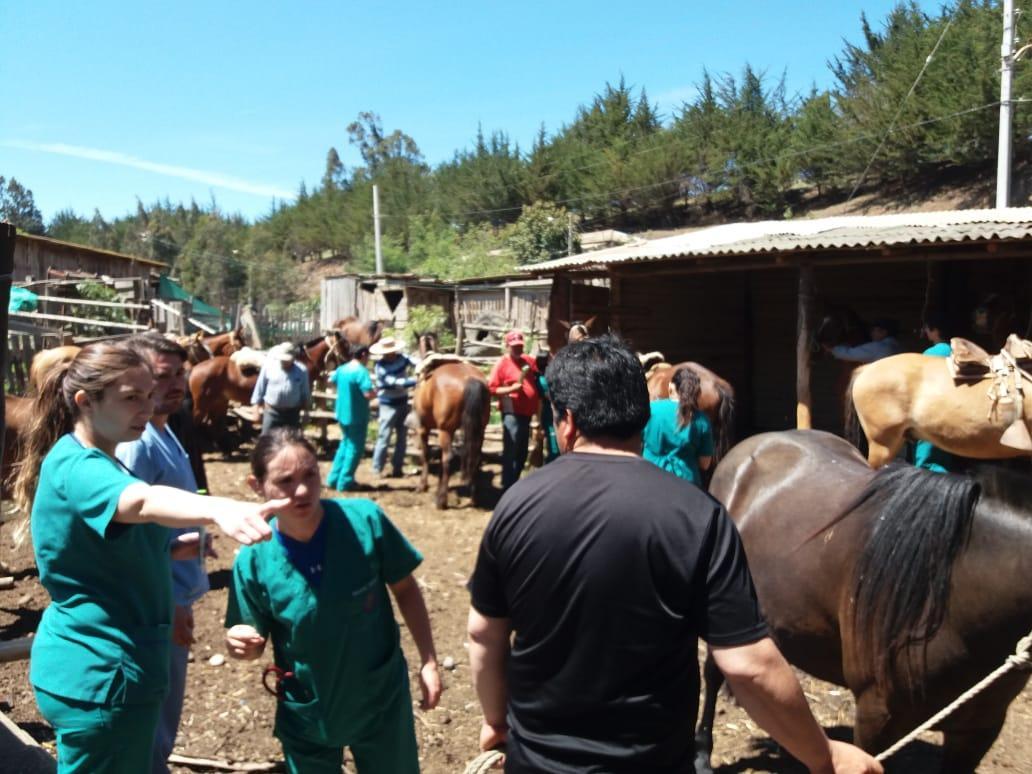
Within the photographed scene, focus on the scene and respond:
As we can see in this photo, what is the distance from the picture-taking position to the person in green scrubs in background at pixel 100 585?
7.01 feet

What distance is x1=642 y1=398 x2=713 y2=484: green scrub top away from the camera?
16.8ft

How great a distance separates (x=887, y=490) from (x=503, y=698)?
1801 millimetres

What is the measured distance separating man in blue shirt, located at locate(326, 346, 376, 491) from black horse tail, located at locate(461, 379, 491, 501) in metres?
1.24

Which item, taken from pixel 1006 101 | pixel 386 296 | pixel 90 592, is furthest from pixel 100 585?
pixel 386 296

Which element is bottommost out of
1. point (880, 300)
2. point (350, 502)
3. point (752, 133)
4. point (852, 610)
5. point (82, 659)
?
point (852, 610)

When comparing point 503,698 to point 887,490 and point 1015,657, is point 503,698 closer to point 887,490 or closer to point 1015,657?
point 1015,657

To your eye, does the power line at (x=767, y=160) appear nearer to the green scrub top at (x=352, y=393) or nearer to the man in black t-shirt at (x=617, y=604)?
the green scrub top at (x=352, y=393)

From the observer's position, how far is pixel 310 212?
51.7 meters

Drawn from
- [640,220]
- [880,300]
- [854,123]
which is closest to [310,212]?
[640,220]

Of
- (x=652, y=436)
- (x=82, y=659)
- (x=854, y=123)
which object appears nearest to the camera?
(x=82, y=659)

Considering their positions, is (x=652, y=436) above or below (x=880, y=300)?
below

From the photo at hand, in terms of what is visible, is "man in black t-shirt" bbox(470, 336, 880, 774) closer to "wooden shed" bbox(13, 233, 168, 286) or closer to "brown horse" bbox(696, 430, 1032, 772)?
"brown horse" bbox(696, 430, 1032, 772)

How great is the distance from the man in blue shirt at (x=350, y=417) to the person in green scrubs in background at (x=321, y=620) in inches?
280

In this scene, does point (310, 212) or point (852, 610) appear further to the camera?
point (310, 212)
